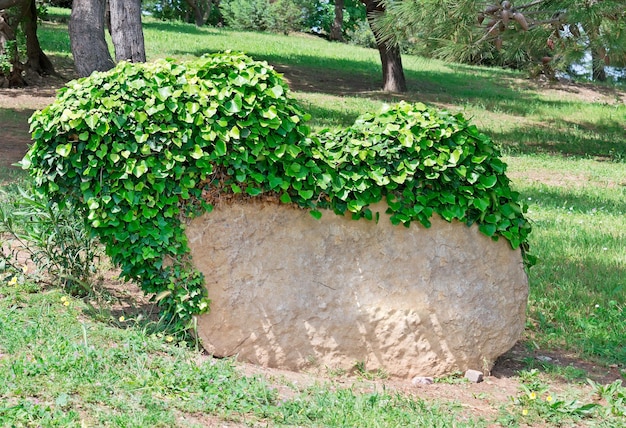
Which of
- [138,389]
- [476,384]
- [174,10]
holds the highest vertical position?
[174,10]

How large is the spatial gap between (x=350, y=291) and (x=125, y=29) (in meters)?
4.51

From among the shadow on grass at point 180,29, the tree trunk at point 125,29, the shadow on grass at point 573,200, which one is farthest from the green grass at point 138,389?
the shadow on grass at point 180,29

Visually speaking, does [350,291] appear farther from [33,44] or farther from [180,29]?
[180,29]

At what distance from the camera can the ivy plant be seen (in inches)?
172

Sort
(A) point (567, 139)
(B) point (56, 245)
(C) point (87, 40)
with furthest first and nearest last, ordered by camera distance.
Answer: (A) point (567, 139) → (C) point (87, 40) → (B) point (56, 245)

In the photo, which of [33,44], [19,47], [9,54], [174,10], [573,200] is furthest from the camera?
[174,10]

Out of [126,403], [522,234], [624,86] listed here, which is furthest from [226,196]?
[624,86]

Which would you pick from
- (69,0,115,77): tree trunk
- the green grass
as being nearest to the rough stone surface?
the green grass

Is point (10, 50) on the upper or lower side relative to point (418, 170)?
upper

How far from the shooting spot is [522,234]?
500 centimetres

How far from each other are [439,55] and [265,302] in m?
7.05

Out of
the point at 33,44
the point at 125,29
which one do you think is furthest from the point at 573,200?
the point at 33,44

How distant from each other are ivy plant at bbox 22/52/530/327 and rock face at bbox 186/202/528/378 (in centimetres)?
11

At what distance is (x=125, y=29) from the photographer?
8.02 m
